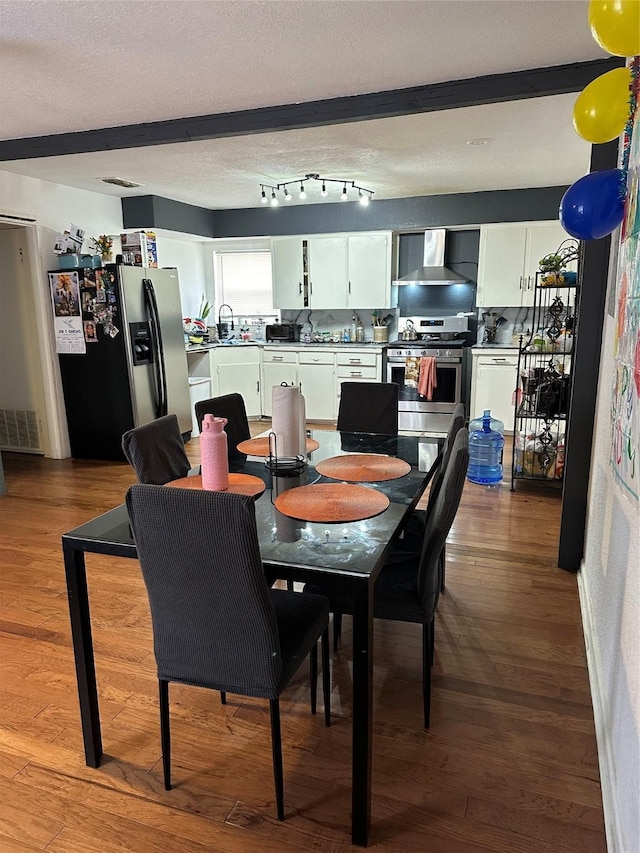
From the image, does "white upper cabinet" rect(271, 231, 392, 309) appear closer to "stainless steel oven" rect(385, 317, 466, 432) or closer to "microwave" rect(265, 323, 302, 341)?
"microwave" rect(265, 323, 302, 341)

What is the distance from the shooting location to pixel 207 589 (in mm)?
1514

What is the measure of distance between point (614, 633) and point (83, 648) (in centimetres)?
165

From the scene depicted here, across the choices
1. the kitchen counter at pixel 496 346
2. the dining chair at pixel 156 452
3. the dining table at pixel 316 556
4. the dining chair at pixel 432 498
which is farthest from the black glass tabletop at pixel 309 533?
the kitchen counter at pixel 496 346

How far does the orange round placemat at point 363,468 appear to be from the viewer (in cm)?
225

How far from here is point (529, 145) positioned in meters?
4.11

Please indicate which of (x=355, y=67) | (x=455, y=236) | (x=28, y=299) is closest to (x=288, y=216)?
(x=455, y=236)

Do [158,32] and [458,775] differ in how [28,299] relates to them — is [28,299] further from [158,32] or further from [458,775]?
[458,775]

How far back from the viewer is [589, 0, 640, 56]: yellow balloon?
1.29 metres

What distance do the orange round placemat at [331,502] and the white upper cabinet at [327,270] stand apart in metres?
4.81

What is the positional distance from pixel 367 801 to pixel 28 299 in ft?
16.6

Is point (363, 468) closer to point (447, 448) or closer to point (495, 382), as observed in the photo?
point (447, 448)

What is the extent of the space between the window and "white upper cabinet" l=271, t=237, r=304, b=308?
14.1 inches

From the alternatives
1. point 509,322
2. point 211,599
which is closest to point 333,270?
point 509,322

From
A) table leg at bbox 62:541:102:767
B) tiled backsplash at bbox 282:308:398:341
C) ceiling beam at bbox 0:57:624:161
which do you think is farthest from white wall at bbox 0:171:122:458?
table leg at bbox 62:541:102:767
